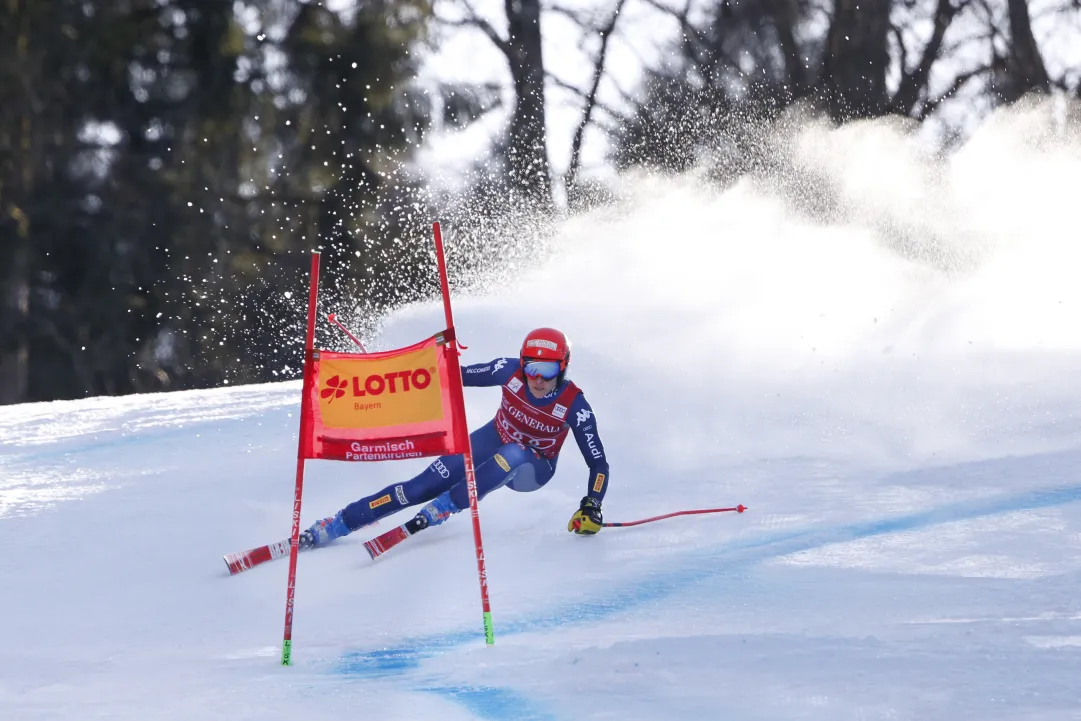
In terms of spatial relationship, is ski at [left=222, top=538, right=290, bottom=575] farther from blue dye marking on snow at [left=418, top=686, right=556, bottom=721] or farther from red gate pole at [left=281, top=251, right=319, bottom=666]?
blue dye marking on snow at [left=418, top=686, right=556, bottom=721]

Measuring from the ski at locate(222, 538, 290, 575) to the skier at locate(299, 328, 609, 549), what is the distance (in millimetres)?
140

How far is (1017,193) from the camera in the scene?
1734cm

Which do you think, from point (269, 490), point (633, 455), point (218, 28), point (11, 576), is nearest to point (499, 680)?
point (11, 576)

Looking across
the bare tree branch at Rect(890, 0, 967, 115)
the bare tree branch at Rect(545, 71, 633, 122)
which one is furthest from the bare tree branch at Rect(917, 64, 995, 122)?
the bare tree branch at Rect(545, 71, 633, 122)

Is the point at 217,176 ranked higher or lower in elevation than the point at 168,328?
higher

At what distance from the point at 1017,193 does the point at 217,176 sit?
1347cm

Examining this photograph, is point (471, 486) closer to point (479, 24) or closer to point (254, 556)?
point (254, 556)

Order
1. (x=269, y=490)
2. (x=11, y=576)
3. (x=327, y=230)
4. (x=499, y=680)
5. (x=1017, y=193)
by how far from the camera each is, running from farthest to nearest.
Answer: (x=327, y=230) < (x=1017, y=193) < (x=269, y=490) < (x=11, y=576) < (x=499, y=680)

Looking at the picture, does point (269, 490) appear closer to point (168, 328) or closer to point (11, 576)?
point (11, 576)

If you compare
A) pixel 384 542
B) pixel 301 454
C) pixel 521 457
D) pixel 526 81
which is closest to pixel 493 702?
pixel 301 454

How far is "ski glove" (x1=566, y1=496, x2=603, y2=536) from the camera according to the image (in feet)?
18.8

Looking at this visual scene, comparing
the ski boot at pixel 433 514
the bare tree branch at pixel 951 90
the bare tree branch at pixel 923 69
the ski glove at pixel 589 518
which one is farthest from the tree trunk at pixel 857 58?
the ski boot at pixel 433 514

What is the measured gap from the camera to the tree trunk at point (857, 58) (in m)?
22.0

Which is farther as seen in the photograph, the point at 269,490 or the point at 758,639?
the point at 269,490
